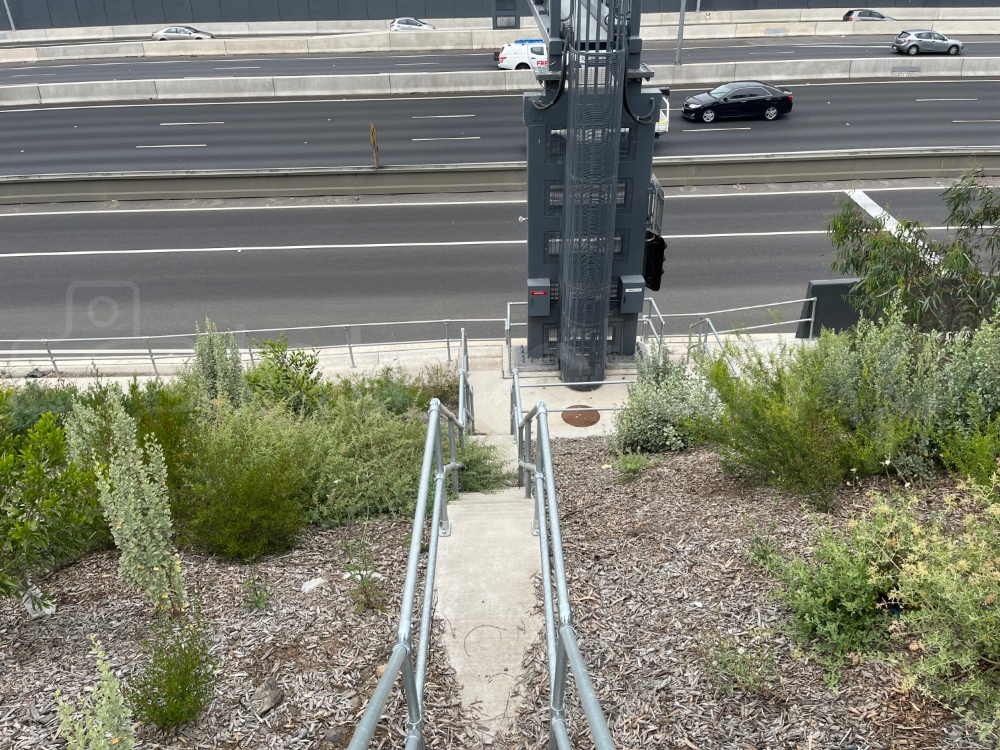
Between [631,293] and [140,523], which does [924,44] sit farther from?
[140,523]

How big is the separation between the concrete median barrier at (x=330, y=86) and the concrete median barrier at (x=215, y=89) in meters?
0.52

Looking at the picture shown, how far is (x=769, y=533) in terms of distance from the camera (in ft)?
18.4

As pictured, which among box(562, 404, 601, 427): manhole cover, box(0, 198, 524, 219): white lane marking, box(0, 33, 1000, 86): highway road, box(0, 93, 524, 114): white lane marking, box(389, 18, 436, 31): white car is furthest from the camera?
box(389, 18, 436, 31): white car

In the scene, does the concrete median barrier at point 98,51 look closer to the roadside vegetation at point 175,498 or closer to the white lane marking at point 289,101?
the white lane marking at point 289,101

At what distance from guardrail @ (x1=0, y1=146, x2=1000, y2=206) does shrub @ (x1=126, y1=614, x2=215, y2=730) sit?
1944cm

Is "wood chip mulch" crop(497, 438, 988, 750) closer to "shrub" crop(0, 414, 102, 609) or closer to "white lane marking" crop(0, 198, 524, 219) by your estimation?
Result: "shrub" crop(0, 414, 102, 609)

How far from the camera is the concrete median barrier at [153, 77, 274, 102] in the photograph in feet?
101

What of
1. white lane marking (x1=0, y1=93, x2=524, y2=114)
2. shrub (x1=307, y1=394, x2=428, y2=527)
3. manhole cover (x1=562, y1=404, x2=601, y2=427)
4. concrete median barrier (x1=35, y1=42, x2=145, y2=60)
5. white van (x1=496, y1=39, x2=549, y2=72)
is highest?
concrete median barrier (x1=35, y1=42, x2=145, y2=60)

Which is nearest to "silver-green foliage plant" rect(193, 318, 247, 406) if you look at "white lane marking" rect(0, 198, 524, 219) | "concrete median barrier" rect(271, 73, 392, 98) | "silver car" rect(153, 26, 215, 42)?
"white lane marking" rect(0, 198, 524, 219)

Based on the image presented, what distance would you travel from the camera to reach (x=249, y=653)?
479cm

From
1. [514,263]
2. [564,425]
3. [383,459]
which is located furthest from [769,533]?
[514,263]

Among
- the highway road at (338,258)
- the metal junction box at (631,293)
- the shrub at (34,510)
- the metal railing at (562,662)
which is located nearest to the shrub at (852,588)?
the metal railing at (562,662)

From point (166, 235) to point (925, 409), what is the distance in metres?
19.2

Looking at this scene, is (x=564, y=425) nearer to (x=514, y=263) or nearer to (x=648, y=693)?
(x=514, y=263)
